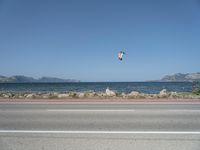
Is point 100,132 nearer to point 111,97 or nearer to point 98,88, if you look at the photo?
point 111,97

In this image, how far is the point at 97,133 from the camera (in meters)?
7.83

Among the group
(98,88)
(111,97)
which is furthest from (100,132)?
(98,88)

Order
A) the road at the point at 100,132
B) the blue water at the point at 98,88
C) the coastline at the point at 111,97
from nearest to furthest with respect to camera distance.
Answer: the road at the point at 100,132, the coastline at the point at 111,97, the blue water at the point at 98,88

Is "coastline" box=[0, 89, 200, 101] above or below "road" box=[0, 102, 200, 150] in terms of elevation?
above

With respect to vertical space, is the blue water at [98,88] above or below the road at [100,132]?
above

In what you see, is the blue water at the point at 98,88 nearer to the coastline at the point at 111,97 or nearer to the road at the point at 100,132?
the coastline at the point at 111,97

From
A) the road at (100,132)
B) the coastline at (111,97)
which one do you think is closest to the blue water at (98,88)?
the coastline at (111,97)

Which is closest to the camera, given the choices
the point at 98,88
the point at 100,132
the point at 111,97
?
the point at 100,132

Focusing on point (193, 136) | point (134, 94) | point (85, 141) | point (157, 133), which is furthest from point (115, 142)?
point (134, 94)

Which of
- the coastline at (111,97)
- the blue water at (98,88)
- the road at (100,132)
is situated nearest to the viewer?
the road at (100,132)

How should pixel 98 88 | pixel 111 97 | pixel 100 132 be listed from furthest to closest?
pixel 98 88, pixel 111 97, pixel 100 132

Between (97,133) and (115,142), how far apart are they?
42.2 inches

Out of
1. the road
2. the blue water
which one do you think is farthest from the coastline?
the blue water

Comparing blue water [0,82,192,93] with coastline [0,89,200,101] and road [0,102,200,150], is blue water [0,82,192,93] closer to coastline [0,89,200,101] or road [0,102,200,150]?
coastline [0,89,200,101]
